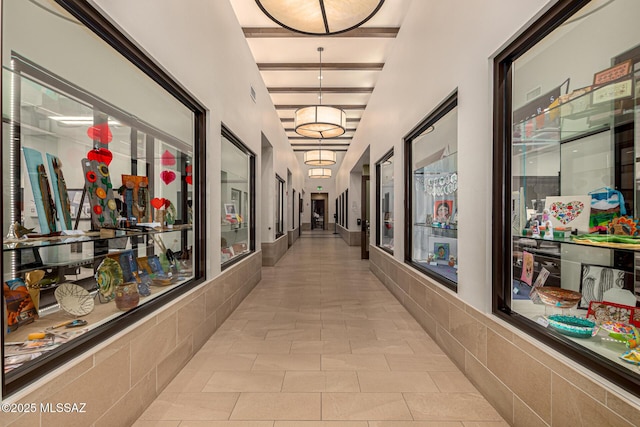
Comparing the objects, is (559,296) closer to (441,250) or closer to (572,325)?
(572,325)

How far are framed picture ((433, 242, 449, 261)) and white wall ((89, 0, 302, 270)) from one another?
2.55m

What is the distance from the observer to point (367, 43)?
586cm

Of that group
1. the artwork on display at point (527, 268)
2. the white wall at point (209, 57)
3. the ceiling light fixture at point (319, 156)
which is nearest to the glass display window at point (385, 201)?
the white wall at point (209, 57)

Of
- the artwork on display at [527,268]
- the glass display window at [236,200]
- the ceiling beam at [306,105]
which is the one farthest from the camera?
the ceiling beam at [306,105]

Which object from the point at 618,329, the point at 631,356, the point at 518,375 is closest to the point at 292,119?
the point at 518,375

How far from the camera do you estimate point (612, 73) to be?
1768 millimetres

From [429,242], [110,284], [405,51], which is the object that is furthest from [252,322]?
[405,51]

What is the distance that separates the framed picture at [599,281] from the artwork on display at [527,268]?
27cm

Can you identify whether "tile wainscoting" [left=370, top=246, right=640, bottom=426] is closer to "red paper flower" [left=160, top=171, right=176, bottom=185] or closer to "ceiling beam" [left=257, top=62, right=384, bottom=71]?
"red paper flower" [left=160, top=171, right=176, bottom=185]

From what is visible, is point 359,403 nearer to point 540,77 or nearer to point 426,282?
point 426,282

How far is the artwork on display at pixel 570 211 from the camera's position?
5.88 ft

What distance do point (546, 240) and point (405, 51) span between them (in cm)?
355

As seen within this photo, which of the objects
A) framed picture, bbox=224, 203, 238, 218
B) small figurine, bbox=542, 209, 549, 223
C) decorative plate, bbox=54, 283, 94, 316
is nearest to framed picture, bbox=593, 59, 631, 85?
small figurine, bbox=542, 209, 549, 223

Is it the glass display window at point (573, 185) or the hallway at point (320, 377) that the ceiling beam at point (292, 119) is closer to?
the hallway at point (320, 377)
